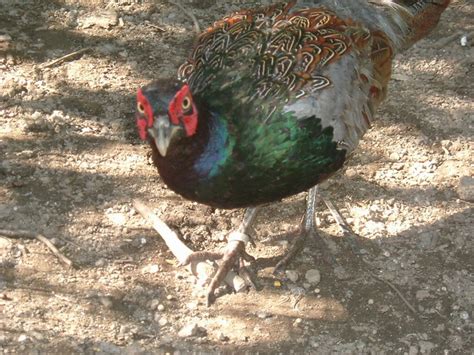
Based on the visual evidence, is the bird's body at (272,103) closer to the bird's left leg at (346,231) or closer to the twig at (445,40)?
the bird's left leg at (346,231)

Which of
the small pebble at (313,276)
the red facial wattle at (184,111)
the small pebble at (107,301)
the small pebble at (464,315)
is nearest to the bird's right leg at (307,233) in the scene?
the small pebble at (313,276)

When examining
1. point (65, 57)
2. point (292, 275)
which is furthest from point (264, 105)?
point (65, 57)

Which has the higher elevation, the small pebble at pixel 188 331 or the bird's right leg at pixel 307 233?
the bird's right leg at pixel 307 233

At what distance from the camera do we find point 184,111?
4.17m

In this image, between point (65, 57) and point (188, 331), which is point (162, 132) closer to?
point (188, 331)

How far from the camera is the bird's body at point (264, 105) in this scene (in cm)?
438

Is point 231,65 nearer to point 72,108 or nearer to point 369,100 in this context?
point 369,100

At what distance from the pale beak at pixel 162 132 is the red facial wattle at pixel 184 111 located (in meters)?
0.03

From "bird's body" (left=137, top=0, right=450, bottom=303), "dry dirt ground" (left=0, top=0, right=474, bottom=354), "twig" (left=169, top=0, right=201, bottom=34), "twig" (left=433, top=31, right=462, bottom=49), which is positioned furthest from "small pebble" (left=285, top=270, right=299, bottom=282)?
"twig" (left=433, top=31, right=462, bottom=49)

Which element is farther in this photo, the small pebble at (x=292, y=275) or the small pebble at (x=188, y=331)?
the small pebble at (x=292, y=275)

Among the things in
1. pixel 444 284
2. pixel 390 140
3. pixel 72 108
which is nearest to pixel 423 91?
pixel 390 140

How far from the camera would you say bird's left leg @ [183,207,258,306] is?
5.23 metres

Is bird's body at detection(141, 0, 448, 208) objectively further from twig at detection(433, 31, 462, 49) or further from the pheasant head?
twig at detection(433, 31, 462, 49)

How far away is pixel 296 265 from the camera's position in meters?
5.46
